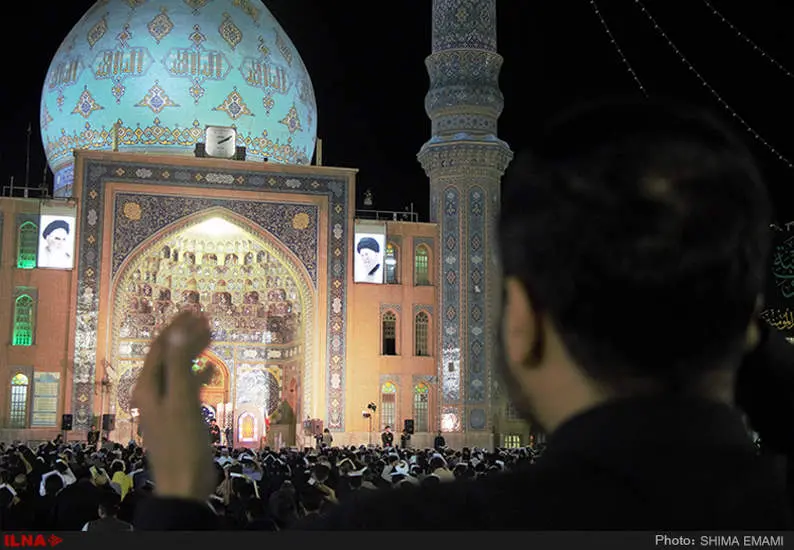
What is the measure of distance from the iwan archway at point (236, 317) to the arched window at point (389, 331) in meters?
1.66

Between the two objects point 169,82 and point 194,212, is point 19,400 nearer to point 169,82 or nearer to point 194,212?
point 194,212

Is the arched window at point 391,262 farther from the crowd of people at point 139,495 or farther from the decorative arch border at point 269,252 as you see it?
the crowd of people at point 139,495

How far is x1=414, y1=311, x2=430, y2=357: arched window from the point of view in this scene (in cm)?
A: 2520

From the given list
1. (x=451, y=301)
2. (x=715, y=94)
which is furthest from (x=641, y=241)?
(x=451, y=301)

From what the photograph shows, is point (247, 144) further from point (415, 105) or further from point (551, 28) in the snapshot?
point (551, 28)

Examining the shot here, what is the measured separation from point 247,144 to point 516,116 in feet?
23.2

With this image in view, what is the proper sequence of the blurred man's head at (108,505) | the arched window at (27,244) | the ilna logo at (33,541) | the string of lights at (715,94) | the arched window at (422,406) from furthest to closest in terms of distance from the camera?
the arched window at (422,406)
the arched window at (27,244)
the string of lights at (715,94)
the blurred man's head at (108,505)
the ilna logo at (33,541)

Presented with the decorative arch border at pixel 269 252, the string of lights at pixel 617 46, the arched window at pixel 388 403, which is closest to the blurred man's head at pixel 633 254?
the string of lights at pixel 617 46

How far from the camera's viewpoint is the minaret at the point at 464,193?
24.4 metres

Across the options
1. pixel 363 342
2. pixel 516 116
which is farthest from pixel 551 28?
pixel 363 342

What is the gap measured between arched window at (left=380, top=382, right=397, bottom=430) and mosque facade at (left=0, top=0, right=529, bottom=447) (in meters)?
0.04

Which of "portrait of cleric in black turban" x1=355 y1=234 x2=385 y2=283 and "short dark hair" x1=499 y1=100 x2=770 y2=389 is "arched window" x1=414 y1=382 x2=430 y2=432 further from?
"short dark hair" x1=499 y1=100 x2=770 y2=389

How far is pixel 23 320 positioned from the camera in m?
23.0

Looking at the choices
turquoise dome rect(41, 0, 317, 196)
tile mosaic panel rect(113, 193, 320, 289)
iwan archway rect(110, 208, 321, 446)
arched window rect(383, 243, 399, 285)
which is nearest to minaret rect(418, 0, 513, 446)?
arched window rect(383, 243, 399, 285)
